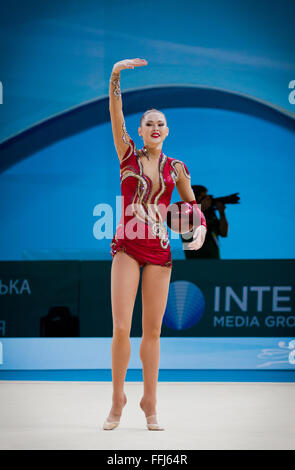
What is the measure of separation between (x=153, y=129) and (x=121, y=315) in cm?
103

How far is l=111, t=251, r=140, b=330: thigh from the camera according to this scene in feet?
11.3

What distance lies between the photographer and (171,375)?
20.0 feet

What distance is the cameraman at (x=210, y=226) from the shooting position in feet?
21.2

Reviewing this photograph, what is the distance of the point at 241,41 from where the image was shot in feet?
21.7

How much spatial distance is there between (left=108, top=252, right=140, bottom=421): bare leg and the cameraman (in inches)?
117

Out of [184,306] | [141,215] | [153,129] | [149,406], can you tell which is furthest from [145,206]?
[184,306]

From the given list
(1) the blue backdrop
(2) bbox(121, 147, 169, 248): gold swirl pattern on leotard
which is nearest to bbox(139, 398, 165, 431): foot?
(2) bbox(121, 147, 169, 248): gold swirl pattern on leotard

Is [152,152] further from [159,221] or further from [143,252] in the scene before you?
[143,252]

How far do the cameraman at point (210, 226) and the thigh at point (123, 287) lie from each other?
2.97 metres

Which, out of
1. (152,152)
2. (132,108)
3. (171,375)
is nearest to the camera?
(152,152)

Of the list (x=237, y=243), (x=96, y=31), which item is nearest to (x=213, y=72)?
(x=96, y=31)

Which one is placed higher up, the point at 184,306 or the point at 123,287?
the point at 184,306

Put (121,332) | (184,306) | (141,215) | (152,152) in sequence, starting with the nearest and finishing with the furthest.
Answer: (121,332)
(141,215)
(152,152)
(184,306)

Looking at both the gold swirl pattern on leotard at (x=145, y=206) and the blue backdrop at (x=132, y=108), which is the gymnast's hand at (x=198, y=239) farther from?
the blue backdrop at (x=132, y=108)
